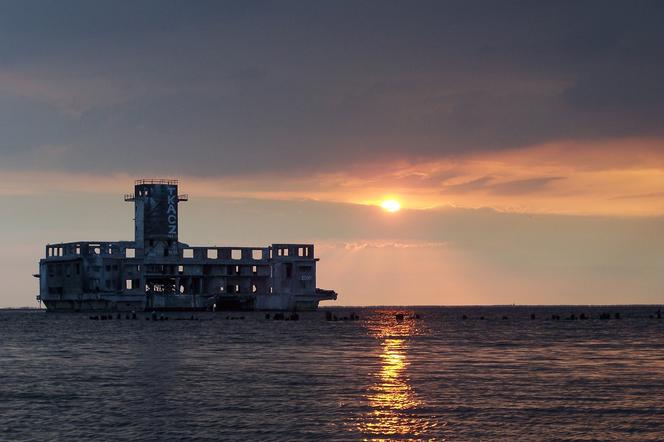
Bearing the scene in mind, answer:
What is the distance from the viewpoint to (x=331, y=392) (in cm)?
5356

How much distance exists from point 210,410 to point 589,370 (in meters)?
30.4

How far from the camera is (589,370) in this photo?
67.2 meters

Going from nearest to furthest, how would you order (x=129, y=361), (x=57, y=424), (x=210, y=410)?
1. (x=57, y=424)
2. (x=210, y=410)
3. (x=129, y=361)

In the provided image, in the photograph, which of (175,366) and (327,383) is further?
(175,366)

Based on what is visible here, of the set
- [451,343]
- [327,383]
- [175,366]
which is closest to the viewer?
[327,383]

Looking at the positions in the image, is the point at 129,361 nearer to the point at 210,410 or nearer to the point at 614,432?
the point at 210,410

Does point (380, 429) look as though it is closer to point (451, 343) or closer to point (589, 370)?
point (589, 370)

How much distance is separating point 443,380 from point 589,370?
41.2 ft

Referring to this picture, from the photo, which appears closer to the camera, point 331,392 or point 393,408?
point 393,408

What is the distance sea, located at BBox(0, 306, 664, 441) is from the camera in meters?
40.8

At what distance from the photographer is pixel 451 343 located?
10438 cm

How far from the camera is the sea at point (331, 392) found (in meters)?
40.8

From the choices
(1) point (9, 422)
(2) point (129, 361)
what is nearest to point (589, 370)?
(2) point (129, 361)

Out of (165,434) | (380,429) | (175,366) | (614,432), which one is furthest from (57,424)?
(175,366)
